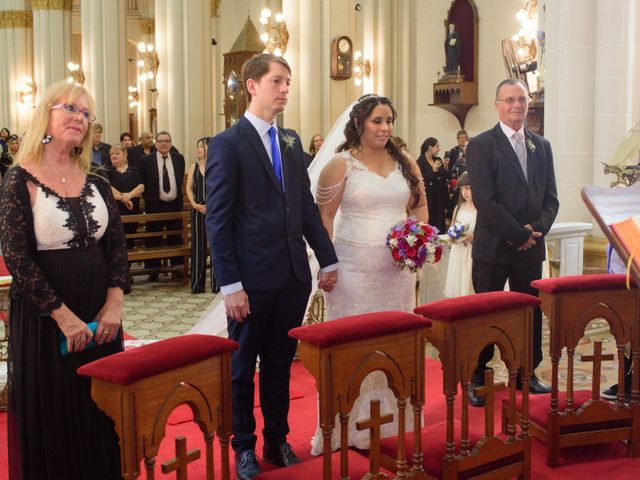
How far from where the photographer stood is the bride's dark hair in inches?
168

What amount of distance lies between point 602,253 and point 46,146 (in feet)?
17.6

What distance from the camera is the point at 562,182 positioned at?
7.73m

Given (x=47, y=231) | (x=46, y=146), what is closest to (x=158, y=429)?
(x=47, y=231)

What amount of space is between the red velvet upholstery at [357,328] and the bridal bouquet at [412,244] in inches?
28.9

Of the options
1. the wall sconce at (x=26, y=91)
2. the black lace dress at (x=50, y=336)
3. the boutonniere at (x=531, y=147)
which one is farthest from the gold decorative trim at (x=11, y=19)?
the black lace dress at (x=50, y=336)

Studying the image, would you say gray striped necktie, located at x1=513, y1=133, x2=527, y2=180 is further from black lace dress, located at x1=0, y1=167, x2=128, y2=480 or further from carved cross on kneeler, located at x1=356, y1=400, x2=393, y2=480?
black lace dress, located at x1=0, y1=167, x2=128, y2=480

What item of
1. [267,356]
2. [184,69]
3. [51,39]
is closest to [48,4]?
[51,39]

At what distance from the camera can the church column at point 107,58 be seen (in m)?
18.3

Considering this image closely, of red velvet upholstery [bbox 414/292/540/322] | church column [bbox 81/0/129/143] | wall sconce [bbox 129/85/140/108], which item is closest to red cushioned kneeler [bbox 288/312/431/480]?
red velvet upholstery [bbox 414/292/540/322]

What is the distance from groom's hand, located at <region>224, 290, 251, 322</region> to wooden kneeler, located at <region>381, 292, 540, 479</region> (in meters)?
0.76

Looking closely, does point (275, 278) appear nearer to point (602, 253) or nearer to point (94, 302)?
point (94, 302)

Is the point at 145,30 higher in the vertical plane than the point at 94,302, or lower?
higher

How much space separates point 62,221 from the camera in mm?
3295

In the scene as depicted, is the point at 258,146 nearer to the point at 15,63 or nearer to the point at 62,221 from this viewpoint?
the point at 62,221
